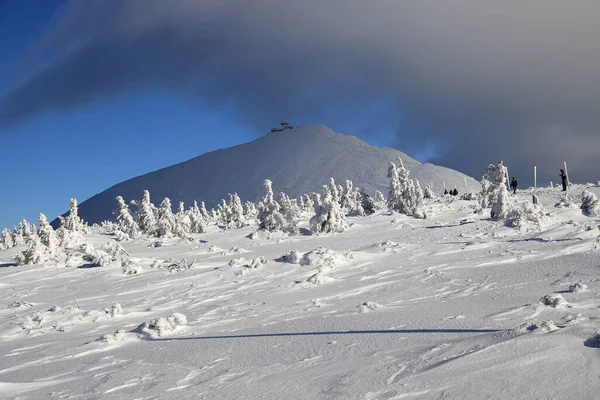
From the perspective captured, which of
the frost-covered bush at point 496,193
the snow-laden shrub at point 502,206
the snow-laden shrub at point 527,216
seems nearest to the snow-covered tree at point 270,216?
the frost-covered bush at point 496,193

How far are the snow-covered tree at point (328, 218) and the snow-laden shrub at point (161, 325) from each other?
60.8ft

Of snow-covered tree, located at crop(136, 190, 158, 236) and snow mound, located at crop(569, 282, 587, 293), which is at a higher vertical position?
snow-covered tree, located at crop(136, 190, 158, 236)

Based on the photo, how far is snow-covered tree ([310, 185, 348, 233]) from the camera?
27891 millimetres

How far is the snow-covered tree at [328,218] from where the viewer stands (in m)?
27.9

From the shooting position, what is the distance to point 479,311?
319 inches

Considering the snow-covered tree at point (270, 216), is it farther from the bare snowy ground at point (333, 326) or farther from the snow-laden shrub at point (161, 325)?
the snow-laden shrub at point (161, 325)

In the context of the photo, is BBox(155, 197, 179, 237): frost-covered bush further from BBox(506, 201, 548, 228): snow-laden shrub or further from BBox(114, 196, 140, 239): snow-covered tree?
BBox(506, 201, 548, 228): snow-laden shrub

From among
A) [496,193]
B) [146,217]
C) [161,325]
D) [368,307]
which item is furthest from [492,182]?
[146,217]

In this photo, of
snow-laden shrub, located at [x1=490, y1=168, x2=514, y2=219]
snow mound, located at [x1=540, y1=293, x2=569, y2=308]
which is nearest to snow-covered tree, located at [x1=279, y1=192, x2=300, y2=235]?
snow-laden shrub, located at [x1=490, y1=168, x2=514, y2=219]

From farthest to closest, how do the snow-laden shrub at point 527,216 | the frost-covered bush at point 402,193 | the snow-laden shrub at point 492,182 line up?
the frost-covered bush at point 402,193
the snow-laden shrub at point 492,182
the snow-laden shrub at point 527,216

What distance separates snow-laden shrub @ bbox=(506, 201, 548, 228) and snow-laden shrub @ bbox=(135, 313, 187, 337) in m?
14.4

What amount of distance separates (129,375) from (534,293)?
7548 millimetres

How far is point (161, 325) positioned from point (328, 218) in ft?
64.3

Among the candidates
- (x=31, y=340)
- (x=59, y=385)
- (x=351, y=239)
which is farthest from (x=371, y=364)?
(x=351, y=239)
